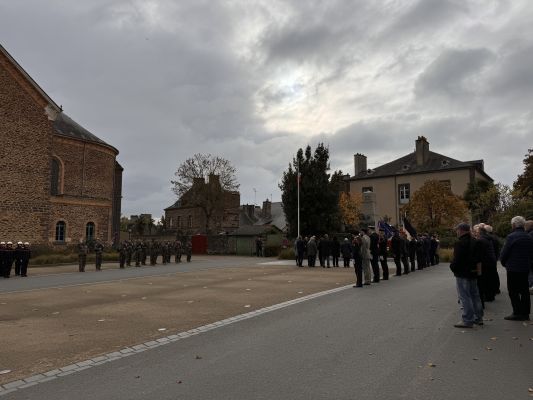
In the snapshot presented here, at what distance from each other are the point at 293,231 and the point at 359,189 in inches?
1034

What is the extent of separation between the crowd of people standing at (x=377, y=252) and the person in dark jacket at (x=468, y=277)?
225 inches

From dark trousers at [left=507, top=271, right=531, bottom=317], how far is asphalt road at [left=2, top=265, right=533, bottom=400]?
0.43m

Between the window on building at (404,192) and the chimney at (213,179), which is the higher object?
the chimney at (213,179)

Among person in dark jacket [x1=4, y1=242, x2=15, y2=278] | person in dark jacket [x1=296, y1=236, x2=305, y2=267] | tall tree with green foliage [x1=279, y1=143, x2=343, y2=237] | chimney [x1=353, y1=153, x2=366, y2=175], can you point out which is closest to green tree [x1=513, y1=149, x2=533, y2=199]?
tall tree with green foliage [x1=279, y1=143, x2=343, y2=237]

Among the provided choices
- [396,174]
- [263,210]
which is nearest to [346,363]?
[396,174]

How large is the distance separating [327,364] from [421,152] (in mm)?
54878

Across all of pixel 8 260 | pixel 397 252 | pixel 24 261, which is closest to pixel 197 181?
pixel 24 261

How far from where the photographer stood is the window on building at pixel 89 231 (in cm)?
4031

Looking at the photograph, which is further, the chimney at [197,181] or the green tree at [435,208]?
the chimney at [197,181]

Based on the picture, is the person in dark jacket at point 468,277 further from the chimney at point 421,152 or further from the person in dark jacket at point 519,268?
the chimney at point 421,152

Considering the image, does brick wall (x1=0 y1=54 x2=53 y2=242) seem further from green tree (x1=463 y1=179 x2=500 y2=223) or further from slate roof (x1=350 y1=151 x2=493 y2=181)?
green tree (x1=463 y1=179 x2=500 y2=223)

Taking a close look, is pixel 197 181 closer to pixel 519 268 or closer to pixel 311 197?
pixel 311 197

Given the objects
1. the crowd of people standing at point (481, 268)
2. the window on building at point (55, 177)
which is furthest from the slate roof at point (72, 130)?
the crowd of people standing at point (481, 268)

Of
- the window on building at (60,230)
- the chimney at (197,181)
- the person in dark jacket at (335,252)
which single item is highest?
the chimney at (197,181)
